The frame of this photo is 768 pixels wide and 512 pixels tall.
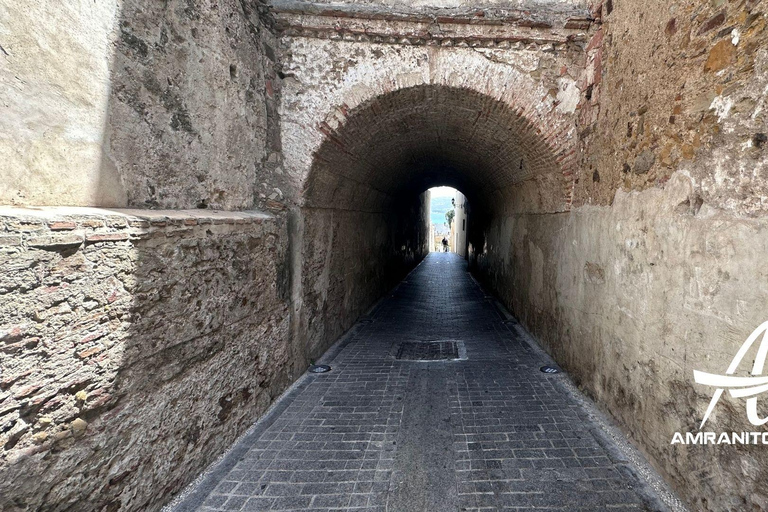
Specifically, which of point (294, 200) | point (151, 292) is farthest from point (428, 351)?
point (151, 292)

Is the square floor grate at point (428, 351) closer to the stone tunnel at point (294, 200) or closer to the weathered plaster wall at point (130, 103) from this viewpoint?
the stone tunnel at point (294, 200)

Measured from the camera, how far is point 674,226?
8.61 feet

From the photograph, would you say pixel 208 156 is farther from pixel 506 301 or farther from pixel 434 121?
pixel 506 301

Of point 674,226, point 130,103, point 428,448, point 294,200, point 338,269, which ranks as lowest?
point 428,448

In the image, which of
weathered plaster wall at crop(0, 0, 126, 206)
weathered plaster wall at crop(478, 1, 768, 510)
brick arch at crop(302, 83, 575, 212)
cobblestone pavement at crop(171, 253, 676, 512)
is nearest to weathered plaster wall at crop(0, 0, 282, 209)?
weathered plaster wall at crop(0, 0, 126, 206)

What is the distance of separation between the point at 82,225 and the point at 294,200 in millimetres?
2649

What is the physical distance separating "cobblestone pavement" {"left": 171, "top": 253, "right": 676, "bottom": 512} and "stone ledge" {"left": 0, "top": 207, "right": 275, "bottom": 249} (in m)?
2.04

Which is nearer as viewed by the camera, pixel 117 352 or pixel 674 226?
pixel 117 352

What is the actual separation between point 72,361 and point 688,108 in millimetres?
4280

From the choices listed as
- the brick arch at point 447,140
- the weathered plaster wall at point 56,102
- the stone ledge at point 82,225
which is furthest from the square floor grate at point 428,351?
the weathered plaster wall at point 56,102

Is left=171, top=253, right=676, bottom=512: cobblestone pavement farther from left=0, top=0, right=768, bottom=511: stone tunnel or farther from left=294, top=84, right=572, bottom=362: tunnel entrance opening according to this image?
left=294, top=84, right=572, bottom=362: tunnel entrance opening

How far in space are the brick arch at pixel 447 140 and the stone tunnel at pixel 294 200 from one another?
0.05 meters

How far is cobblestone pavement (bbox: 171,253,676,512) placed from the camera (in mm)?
2645

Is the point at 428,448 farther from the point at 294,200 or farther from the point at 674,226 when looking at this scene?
the point at 294,200
